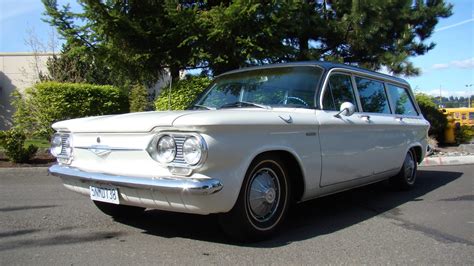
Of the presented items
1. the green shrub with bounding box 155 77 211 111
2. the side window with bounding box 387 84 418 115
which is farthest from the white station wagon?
the green shrub with bounding box 155 77 211 111

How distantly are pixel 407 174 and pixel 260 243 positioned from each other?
3795 millimetres

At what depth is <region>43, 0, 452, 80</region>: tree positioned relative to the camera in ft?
33.7

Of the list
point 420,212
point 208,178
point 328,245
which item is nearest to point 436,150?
point 420,212

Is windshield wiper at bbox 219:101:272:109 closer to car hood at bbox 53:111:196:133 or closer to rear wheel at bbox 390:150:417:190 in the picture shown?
car hood at bbox 53:111:196:133

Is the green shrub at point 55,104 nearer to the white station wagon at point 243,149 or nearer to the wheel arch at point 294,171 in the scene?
the white station wagon at point 243,149

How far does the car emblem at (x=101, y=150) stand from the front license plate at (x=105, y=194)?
31cm

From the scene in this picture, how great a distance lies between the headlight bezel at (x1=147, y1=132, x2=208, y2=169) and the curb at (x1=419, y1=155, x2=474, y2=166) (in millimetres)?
9135

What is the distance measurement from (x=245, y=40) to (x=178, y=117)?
6726mm

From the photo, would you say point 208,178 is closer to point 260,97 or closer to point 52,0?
point 260,97

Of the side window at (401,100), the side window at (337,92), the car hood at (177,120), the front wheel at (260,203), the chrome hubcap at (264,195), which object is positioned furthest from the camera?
the side window at (401,100)

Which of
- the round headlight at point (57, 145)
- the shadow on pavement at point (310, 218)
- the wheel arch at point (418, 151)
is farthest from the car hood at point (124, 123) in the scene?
the wheel arch at point (418, 151)

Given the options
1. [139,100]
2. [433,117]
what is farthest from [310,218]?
[139,100]

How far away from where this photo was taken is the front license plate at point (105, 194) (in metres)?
4.20

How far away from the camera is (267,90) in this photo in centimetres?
534
